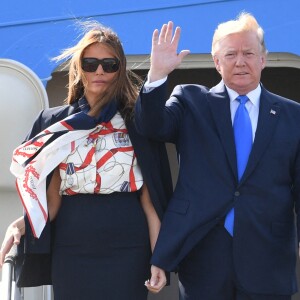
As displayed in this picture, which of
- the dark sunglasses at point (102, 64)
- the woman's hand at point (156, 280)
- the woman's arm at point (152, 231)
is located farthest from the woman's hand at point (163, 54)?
the woman's hand at point (156, 280)

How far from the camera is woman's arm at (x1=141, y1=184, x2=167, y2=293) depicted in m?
2.25

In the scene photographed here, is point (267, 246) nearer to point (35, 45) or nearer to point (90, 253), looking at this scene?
point (90, 253)

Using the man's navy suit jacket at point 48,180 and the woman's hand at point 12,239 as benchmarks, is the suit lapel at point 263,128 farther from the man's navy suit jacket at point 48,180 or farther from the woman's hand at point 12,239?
the woman's hand at point 12,239

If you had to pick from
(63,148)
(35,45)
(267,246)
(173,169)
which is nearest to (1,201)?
(35,45)

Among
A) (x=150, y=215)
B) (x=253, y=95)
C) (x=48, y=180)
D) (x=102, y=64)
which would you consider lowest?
(x=150, y=215)

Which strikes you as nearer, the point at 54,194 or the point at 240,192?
the point at 240,192

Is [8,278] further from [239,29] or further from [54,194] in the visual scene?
[239,29]

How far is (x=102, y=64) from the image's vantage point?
2311 millimetres

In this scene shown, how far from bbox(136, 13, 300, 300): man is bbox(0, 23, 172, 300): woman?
9 cm

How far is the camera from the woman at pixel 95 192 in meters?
2.28

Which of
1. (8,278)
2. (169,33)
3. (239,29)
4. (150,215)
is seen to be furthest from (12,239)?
(239,29)

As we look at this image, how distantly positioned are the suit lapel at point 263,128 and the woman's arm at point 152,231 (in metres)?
0.34

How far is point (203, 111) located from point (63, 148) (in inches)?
19.6

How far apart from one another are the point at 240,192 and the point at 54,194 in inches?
25.5
